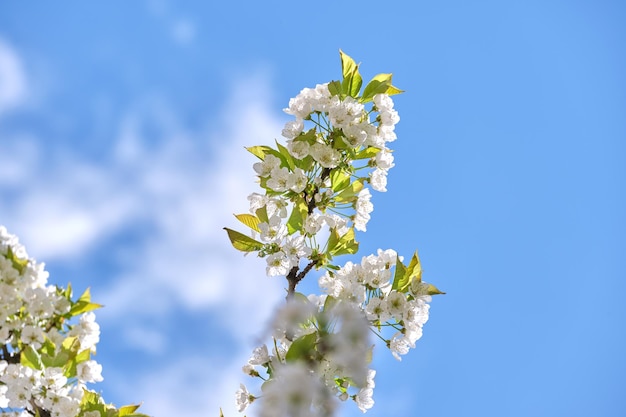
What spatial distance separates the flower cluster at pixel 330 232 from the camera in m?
2.09

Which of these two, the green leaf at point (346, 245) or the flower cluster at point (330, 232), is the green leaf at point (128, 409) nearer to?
the flower cluster at point (330, 232)

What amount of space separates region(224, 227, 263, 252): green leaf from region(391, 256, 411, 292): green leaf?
0.57 meters

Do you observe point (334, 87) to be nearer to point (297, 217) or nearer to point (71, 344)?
point (297, 217)

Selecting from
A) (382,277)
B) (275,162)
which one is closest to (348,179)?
(275,162)

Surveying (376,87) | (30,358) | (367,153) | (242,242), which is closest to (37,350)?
(30,358)

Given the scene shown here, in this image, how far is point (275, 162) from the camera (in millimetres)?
2371

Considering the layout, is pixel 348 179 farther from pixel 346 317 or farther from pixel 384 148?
pixel 346 317

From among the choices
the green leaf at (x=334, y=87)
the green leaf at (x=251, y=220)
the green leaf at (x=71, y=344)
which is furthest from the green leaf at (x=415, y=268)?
the green leaf at (x=71, y=344)

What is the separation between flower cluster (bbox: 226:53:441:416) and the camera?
209cm

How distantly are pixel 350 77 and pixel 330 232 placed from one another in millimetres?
682

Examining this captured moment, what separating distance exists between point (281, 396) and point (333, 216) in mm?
1282

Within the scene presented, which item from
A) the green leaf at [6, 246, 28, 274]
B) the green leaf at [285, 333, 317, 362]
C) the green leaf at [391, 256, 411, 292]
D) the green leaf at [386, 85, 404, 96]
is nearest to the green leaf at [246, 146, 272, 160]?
the green leaf at [386, 85, 404, 96]

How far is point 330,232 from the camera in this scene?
92.1 inches

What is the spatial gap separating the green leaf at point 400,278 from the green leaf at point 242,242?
0.57 metres
